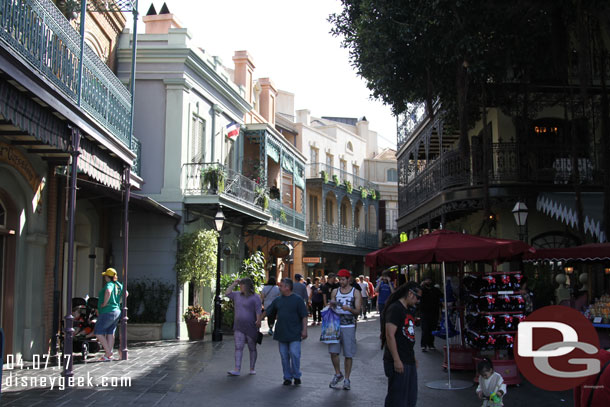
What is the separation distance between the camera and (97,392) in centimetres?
916

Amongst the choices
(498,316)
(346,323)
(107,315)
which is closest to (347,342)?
(346,323)

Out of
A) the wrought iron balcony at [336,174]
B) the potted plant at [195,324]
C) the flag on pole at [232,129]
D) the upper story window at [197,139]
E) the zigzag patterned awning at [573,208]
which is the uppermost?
the wrought iron balcony at [336,174]

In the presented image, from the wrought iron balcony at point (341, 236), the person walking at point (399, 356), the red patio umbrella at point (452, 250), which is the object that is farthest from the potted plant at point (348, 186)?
the person walking at point (399, 356)

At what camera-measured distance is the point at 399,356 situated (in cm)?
688

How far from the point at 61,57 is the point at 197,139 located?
10341mm

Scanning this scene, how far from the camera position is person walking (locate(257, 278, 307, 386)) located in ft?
33.5

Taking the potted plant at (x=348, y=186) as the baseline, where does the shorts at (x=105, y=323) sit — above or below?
below

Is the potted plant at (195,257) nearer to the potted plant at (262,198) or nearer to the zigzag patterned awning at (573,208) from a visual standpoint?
the potted plant at (262,198)

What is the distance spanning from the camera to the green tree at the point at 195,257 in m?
17.9

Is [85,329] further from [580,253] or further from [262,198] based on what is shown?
[262,198]

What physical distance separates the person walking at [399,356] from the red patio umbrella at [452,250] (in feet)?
11.7

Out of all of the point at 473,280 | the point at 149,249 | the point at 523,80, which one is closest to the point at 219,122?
the point at 149,249

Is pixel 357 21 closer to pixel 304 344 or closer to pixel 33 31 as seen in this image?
pixel 304 344

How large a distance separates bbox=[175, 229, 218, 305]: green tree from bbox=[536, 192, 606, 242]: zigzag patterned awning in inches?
363
